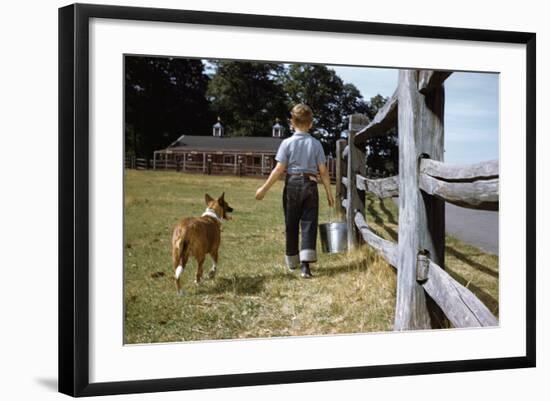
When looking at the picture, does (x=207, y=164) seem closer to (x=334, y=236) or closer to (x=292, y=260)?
(x=292, y=260)

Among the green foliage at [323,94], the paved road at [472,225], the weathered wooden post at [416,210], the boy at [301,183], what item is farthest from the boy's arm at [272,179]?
the paved road at [472,225]

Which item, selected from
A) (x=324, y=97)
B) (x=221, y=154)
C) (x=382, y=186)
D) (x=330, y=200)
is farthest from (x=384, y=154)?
(x=221, y=154)

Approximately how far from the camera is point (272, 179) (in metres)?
5.37

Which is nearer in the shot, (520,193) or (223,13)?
(223,13)

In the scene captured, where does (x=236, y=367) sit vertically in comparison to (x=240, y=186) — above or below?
below

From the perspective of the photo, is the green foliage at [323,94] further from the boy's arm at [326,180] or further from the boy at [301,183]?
the boy's arm at [326,180]

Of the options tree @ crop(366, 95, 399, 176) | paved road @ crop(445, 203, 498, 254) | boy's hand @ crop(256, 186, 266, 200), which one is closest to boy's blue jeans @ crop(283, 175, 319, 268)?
boy's hand @ crop(256, 186, 266, 200)

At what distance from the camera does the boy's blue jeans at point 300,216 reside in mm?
5418

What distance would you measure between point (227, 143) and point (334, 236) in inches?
35.3

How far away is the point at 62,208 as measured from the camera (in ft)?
15.7

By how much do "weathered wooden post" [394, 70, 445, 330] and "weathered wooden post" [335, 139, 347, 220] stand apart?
41cm

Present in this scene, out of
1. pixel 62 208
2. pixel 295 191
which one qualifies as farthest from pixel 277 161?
pixel 62 208

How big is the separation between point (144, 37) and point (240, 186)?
3.34 ft

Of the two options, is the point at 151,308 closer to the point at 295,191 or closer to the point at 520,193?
the point at 295,191
